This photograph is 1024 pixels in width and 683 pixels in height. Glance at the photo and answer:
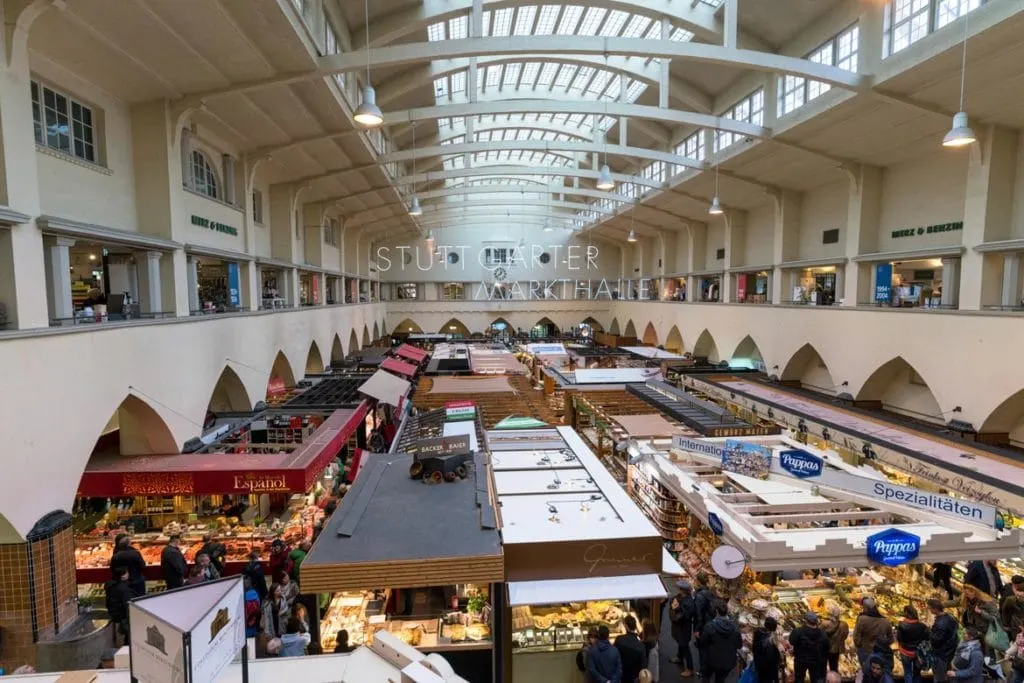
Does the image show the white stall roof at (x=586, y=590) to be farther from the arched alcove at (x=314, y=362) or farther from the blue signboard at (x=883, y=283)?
the arched alcove at (x=314, y=362)

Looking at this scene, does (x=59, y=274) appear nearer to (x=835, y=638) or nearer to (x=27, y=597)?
(x=27, y=597)

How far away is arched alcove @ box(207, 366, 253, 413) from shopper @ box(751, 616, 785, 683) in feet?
33.5

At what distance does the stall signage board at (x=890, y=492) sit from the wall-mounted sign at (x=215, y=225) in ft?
34.8

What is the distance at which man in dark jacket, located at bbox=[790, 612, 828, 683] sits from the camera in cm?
507

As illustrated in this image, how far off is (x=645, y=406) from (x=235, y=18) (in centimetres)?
938

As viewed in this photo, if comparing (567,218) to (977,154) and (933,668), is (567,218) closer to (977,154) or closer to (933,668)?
(977,154)

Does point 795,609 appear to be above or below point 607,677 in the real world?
below

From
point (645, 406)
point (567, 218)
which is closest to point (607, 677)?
point (645, 406)

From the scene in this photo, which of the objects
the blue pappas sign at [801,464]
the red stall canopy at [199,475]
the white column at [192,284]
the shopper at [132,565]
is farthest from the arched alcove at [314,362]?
the blue pappas sign at [801,464]

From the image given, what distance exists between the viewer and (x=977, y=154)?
1036 centimetres

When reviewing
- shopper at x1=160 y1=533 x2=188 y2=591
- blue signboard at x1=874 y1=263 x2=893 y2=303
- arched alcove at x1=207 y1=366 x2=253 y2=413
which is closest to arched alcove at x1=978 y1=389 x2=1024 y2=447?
blue signboard at x1=874 y1=263 x2=893 y2=303

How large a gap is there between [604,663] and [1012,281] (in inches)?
409

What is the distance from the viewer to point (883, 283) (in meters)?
13.2

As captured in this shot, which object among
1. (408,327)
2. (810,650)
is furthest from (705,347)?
(408,327)
